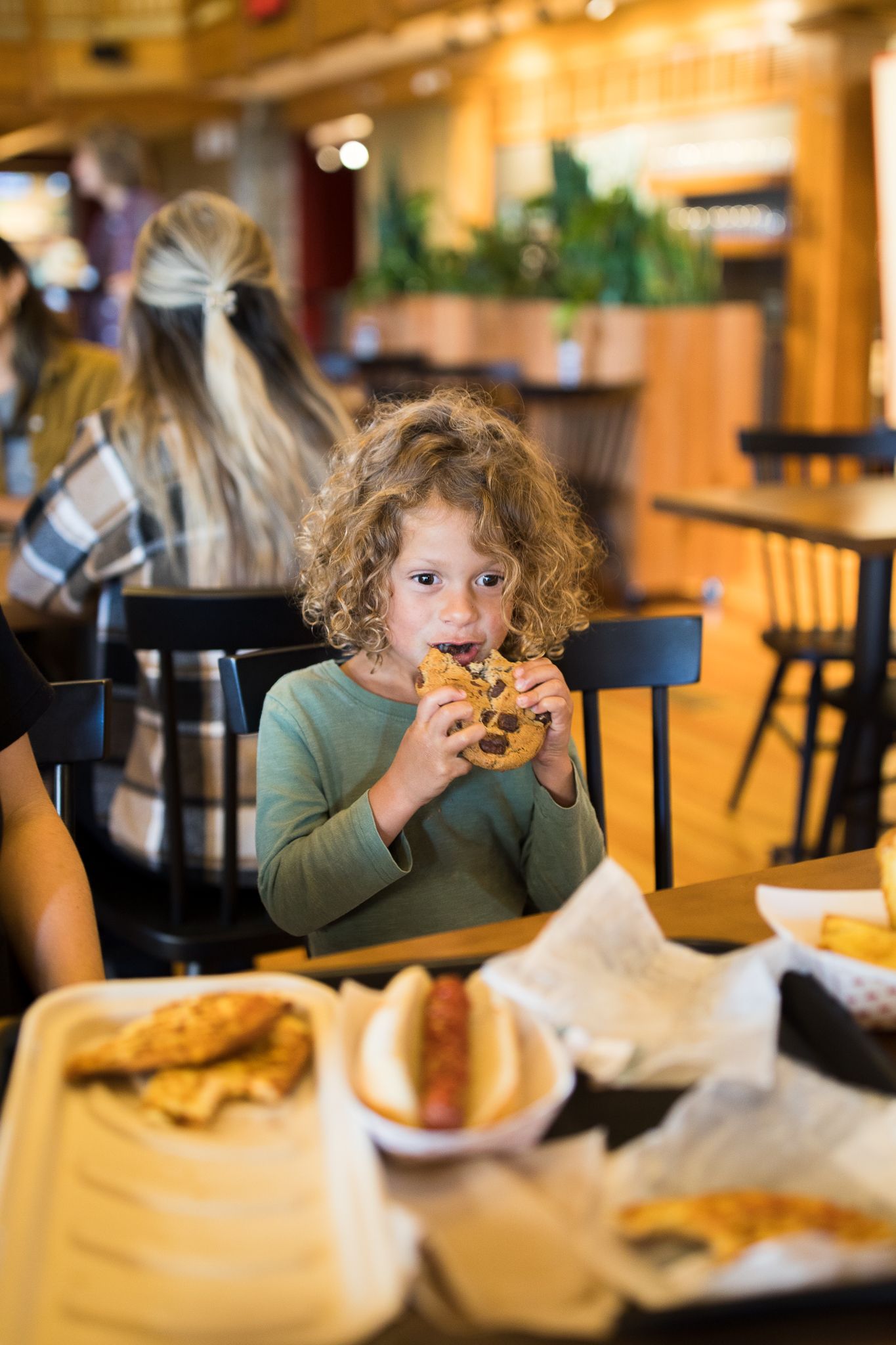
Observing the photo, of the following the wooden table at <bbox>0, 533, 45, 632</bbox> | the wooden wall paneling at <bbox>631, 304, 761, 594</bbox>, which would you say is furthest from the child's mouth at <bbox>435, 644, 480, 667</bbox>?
the wooden wall paneling at <bbox>631, 304, 761, 594</bbox>

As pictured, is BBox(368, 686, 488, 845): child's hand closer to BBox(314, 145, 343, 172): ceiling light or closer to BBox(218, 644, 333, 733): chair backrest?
BBox(218, 644, 333, 733): chair backrest

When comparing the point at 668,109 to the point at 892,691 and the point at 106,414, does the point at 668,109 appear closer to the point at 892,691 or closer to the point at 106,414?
the point at 892,691

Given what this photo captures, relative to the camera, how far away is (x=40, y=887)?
3.89 ft

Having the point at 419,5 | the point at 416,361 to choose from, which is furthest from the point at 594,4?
the point at 416,361

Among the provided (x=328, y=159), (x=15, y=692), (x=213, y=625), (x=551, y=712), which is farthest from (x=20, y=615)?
(x=328, y=159)

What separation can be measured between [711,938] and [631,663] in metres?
0.61

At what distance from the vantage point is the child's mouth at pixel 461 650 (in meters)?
1.34

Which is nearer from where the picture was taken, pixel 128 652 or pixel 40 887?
pixel 40 887

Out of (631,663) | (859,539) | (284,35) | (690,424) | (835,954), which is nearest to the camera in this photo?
(835,954)

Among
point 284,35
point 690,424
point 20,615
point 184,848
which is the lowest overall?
point 184,848

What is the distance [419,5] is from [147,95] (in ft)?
14.7

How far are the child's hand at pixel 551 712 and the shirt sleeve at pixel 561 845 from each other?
2 centimetres

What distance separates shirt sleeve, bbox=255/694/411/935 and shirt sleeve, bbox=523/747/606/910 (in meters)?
0.16

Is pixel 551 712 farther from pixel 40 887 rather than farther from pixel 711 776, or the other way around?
pixel 711 776
